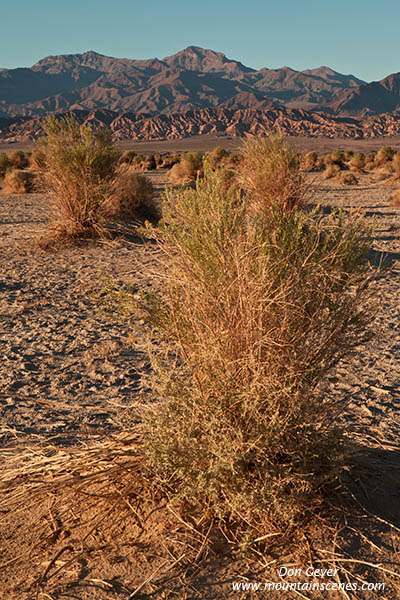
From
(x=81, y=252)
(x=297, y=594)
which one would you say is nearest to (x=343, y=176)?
(x=81, y=252)

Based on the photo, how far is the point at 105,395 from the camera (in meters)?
4.04

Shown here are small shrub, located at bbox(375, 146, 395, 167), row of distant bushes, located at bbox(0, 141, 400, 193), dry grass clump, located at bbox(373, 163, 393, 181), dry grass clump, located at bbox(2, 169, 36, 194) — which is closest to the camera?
dry grass clump, located at bbox(2, 169, 36, 194)

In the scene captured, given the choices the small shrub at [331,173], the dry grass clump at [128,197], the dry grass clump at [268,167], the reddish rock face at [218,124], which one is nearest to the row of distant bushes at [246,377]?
the dry grass clump at [268,167]

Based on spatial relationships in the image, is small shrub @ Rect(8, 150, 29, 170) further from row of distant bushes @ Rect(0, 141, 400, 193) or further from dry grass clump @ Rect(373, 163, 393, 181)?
dry grass clump @ Rect(373, 163, 393, 181)

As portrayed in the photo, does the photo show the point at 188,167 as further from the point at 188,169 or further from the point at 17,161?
the point at 17,161

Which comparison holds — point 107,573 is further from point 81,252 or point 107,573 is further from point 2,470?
point 81,252

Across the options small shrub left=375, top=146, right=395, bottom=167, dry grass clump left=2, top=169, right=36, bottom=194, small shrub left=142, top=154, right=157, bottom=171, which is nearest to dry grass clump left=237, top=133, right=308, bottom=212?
dry grass clump left=2, top=169, right=36, bottom=194

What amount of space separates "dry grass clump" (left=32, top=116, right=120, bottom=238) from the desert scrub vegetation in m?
7.36

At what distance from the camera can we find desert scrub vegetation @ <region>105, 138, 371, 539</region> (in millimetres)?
2184

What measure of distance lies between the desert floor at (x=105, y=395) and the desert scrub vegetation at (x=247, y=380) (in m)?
0.25

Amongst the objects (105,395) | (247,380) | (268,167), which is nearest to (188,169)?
(268,167)

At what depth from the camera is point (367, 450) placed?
115 inches

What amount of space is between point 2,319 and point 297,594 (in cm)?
466

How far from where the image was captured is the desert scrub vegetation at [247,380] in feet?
7.16
